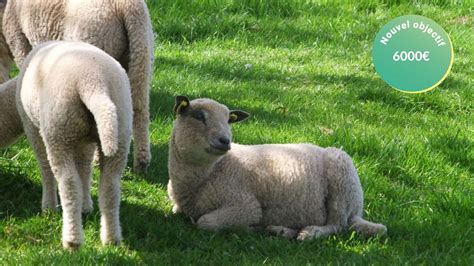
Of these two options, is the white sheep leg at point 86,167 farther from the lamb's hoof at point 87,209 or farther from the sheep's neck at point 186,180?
the sheep's neck at point 186,180

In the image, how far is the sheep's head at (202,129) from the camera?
477 cm

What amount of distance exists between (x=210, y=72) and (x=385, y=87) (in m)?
1.73

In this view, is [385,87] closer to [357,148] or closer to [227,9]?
[357,148]

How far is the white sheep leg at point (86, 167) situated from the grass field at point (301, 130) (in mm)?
85

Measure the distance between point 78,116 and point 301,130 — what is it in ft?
9.15

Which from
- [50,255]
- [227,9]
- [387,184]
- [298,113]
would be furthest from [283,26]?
[50,255]

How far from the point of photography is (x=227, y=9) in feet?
33.5

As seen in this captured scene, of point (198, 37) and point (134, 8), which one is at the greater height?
point (134, 8)

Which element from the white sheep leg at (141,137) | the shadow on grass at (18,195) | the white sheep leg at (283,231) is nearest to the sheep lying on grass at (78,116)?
the shadow on grass at (18,195)

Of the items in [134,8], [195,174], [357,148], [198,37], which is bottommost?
[198,37]

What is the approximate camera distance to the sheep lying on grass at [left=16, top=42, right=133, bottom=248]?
414cm

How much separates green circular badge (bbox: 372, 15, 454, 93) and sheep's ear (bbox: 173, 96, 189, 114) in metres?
3.64

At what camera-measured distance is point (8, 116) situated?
5.17 meters

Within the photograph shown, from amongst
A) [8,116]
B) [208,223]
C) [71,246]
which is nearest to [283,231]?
[208,223]
